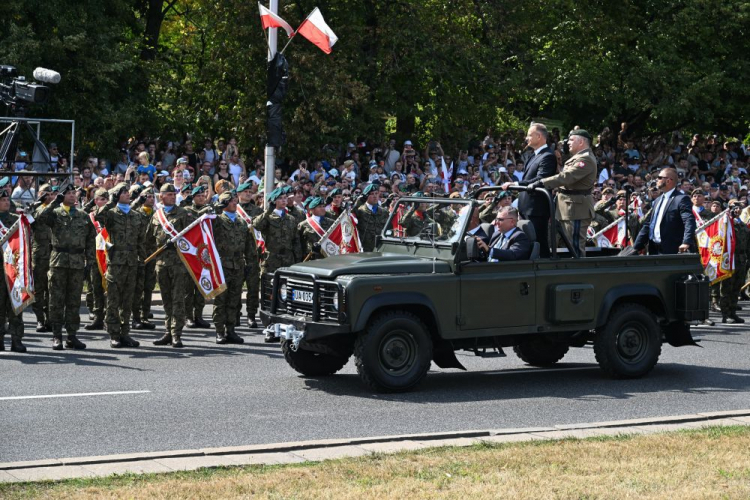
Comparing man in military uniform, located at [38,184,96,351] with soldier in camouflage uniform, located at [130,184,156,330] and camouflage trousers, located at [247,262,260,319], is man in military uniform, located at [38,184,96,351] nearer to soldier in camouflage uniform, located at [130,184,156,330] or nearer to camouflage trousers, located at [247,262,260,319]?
soldier in camouflage uniform, located at [130,184,156,330]

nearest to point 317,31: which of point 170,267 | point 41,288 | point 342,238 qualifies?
point 342,238

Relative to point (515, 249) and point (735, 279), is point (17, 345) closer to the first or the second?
point (515, 249)

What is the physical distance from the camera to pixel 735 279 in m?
19.4

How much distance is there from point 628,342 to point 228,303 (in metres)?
5.42

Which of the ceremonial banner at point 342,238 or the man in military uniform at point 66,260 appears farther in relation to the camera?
the ceremonial banner at point 342,238

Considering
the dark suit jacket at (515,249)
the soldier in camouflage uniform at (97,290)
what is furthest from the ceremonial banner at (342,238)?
the dark suit jacket at (515,249)

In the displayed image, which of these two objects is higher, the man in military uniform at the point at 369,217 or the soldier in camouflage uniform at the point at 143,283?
the man in military uniform at the point at 369,217

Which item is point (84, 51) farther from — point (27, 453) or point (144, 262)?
point (27, 453)

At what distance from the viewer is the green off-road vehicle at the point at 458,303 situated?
11500mm

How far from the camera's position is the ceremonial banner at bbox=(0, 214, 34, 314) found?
1448cm

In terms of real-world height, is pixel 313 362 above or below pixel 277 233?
below

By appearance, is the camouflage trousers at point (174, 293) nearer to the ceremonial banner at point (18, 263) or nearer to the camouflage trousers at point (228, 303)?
the camouflage trousers at point (228, 303)

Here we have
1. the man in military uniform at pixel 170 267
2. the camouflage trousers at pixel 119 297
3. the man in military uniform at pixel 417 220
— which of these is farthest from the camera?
the man in military uniform at pixel 170 267

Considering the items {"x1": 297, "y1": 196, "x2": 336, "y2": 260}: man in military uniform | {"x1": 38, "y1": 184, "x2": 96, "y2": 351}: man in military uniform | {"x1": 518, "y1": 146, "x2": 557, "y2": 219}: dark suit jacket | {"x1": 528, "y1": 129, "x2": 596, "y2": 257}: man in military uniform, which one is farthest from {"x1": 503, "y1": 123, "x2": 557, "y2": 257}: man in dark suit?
{"x1": 38, "y1": 184, "x2": 96, "y2": 351}: man in military uniform
